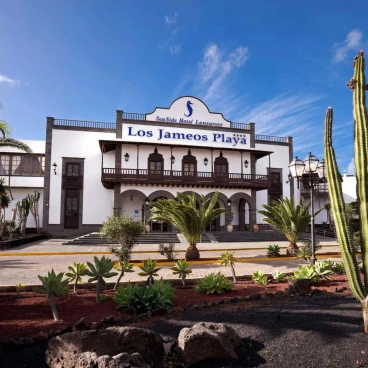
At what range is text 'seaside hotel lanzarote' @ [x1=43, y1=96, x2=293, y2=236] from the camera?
23859 mm

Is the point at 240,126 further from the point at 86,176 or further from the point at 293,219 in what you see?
the point at 293,219

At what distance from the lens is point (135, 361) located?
240 cm

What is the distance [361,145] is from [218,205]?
75.1 feet

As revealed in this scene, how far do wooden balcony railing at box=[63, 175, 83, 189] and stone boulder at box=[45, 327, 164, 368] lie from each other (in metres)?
22.5

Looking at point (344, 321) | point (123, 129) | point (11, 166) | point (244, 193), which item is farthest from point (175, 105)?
point (344, 321)

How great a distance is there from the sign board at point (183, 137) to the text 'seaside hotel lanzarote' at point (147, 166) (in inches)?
3.4

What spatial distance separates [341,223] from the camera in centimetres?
383

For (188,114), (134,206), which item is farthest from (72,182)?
(188,114)

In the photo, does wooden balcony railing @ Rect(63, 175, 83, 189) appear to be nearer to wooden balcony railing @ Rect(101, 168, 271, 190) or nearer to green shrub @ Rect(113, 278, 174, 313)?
wooden balcony railing @ Rect(101, 168, 271, 190)

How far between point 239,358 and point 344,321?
1.78 metres

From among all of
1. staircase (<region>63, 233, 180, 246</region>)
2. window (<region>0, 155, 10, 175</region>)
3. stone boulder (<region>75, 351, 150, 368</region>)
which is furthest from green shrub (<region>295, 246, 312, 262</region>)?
window (<region>0, 155, 10, 175</region>)

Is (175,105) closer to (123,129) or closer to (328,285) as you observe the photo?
(123,129)

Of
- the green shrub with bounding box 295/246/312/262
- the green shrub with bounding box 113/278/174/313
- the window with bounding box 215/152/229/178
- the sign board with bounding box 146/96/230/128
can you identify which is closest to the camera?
the green shrub with bounding box 113/278/174/313

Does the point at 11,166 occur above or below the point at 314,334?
above
